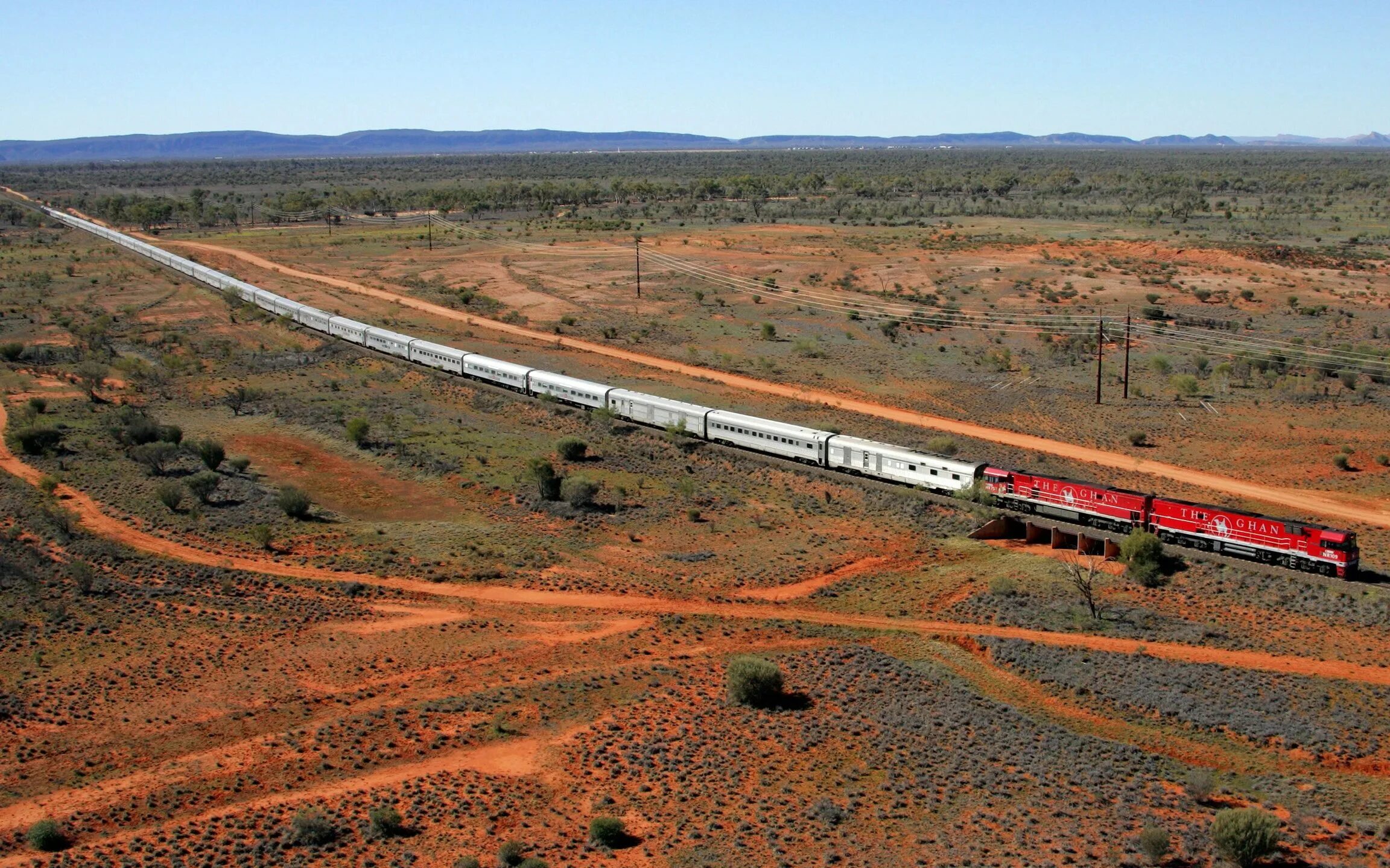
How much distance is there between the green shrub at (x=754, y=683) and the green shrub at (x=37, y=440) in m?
39.9

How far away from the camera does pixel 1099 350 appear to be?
66.2 m

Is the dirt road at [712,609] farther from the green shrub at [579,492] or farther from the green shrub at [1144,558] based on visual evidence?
the green shrub at [579,492]

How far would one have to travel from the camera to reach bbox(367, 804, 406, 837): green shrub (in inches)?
1001

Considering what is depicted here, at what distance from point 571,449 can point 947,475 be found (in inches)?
715

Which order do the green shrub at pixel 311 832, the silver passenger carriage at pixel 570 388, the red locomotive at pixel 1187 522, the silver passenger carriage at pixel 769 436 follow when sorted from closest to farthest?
the green shrub at pixel 311 832 → the red locomotive at pixel 1187 522 → the silver passenger carriage at pixel 769 436 → the silver passenger carriage at pixel 570 388

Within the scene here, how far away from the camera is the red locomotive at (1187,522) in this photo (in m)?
37.7

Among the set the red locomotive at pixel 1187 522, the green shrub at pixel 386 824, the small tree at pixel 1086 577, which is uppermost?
the red locomotive at pixel 1187 522

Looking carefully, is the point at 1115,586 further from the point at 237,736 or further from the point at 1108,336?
the point at 1108,336

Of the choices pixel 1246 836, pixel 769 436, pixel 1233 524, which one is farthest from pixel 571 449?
pixel 1246 836

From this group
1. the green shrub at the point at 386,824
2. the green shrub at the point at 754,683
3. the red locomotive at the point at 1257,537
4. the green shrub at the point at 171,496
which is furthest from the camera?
the green shrub at the point at 171,496

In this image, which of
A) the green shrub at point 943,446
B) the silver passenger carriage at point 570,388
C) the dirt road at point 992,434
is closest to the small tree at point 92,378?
the silver passenger carriage at point 570,388

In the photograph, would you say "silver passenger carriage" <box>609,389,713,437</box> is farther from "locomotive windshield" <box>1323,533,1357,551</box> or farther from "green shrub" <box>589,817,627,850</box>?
"green shrub" <box>589,817,627,850</box>

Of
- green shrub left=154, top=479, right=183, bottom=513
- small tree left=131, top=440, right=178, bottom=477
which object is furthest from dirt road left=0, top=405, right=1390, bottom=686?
small tree left=131, top=440, right=178, bottom=477

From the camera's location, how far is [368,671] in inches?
1331
